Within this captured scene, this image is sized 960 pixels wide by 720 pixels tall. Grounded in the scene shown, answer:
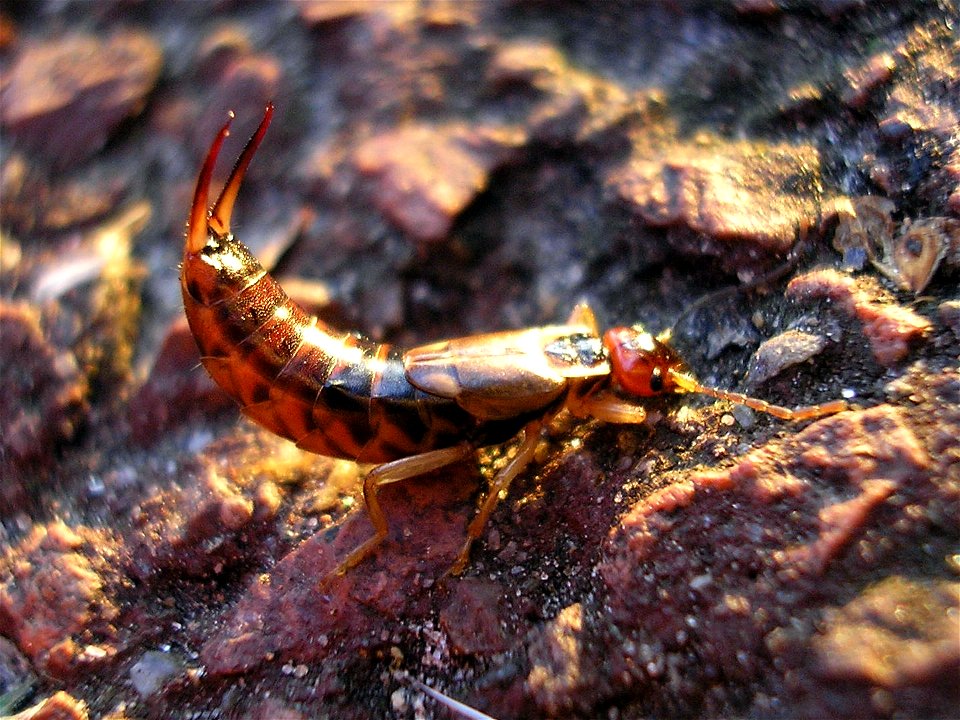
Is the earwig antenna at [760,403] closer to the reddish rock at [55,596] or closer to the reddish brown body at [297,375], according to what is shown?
the reddish brown body at [297,375]

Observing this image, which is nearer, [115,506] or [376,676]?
[376,676]

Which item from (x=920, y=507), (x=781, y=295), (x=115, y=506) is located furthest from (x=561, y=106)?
(x=115, y=506)

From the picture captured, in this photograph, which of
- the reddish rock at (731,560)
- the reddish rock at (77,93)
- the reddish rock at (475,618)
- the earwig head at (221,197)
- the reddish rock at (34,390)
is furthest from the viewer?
the reddish rock at (77,93)

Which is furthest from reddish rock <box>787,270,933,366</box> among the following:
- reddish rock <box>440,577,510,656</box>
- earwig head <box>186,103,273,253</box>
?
earwig head <box>186,103,273,253</box>

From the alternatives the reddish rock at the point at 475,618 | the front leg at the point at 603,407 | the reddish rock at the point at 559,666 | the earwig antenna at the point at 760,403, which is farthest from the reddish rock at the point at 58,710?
the earwig antenna at the point at 760,403

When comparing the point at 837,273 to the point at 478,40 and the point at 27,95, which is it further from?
the point at 27,95

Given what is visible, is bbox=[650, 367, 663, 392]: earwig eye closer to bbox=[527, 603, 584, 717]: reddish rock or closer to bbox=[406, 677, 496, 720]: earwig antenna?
bbox=[527, 603, 584, 717]: reddish rock

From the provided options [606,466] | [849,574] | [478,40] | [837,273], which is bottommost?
[606,466]
